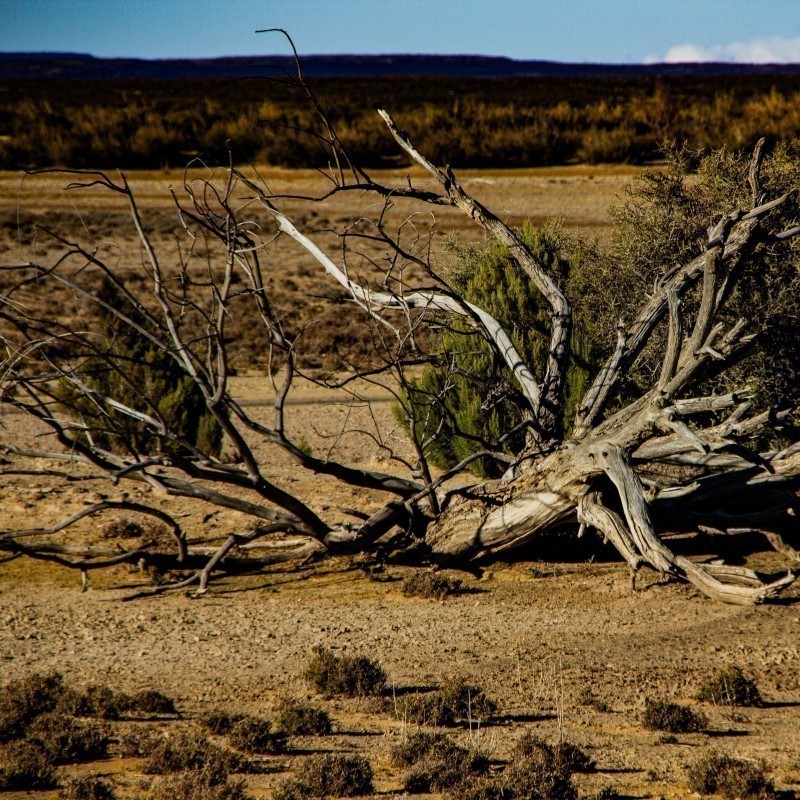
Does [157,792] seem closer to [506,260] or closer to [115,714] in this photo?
[115,714]

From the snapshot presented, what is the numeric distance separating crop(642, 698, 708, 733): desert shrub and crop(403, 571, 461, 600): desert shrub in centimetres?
220

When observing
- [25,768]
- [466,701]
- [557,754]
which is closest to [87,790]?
[25,768]

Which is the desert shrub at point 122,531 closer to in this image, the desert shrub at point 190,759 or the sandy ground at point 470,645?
the sandy ground at point 470,645

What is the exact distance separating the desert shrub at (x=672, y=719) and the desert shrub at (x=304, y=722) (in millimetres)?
1625

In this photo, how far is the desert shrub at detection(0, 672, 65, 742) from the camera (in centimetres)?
484

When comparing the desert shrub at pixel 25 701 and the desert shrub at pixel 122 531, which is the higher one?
the desert shrub at pixel 122 531

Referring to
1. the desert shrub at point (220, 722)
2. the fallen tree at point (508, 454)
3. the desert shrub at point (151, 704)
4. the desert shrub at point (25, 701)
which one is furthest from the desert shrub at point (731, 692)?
the desert shrub at point (25, 701)

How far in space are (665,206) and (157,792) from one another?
833 centimetres

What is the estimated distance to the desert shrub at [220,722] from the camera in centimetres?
488

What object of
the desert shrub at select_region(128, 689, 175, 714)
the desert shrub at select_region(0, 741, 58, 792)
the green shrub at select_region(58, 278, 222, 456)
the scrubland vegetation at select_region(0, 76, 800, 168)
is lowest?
the desert shrub at select_region(128, 689, 175, 714)

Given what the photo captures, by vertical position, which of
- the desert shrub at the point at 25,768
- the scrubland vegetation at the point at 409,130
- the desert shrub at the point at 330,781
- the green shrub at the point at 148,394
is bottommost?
the desert shrub at the point at 25,768

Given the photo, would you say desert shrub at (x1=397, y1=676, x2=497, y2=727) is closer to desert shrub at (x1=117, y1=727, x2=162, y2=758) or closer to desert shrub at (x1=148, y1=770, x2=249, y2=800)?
desert shrub at (x1=148, y1=770, x2=249, y2=800)

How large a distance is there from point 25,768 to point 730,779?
121 inches

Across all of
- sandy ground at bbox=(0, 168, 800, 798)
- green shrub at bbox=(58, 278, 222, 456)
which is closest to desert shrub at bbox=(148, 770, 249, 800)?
sandy ground at bbox=(0, 168, 800, 798)
